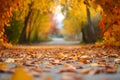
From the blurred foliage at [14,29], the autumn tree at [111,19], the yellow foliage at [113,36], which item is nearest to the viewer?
the autumn tree at [111,19]

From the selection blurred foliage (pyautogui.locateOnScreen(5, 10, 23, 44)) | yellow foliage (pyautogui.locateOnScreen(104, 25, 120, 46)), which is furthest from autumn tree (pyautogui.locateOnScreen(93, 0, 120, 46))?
blurred foliage (pyautogui.locateOnScreen(5, 10, 23, 44))

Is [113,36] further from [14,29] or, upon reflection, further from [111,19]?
[14,29]

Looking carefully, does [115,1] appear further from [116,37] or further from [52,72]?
[52,72]

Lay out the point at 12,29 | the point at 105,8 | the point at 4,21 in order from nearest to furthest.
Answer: the point at 105,8
the point at 4,21
the point at 12,29

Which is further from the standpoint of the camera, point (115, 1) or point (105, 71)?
point (115, 1)

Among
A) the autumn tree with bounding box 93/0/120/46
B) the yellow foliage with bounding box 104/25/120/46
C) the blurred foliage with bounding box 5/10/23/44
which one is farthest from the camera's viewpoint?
the blurred foliage with bounding box 5/10/23/44

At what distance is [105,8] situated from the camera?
471 inches

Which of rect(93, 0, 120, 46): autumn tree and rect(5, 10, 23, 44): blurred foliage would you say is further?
rect(5, 10, 23, 44): blurred foliage

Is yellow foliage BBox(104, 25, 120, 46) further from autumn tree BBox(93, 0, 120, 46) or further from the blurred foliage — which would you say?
the blurred foliage

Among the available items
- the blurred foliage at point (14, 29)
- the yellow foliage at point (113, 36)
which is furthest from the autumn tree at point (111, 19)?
the blurred foliage at point (14, 29)

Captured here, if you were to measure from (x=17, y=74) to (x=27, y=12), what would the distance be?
2291cm

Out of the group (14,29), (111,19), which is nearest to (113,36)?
(111,19)

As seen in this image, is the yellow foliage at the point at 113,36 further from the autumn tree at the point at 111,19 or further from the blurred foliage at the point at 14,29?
the blurred foliage at the point at 14,29

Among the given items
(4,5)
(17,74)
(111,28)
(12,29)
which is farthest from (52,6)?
(17,74)
